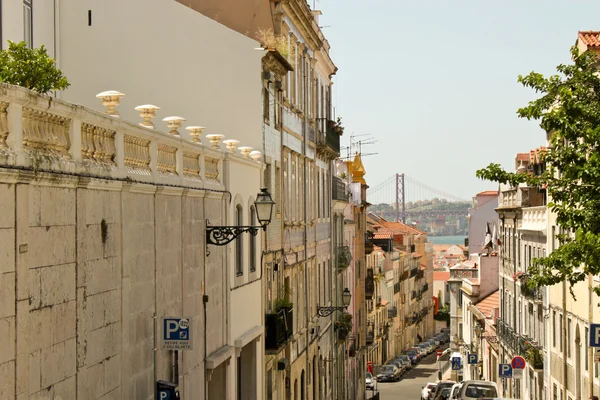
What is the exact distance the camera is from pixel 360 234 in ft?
208

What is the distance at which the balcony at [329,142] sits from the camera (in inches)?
1437

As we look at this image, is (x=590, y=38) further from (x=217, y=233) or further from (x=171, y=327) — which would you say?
(x=171, y=327)

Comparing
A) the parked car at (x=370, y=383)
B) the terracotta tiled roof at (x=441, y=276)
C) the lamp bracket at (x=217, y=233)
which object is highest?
the lamp bracket at (x=217, y=233)

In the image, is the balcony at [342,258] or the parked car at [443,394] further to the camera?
the balcony at [342,258]

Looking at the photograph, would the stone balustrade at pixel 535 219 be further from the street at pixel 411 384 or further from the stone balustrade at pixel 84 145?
the stone balustrade at pixel 84 145

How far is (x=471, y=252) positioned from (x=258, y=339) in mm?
71370

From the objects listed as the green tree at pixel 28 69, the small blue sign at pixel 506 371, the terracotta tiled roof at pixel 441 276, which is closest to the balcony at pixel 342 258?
the small blue sign at pixel 506 371

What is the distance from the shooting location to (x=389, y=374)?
7981cm

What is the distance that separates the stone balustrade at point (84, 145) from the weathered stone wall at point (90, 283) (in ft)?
0.57

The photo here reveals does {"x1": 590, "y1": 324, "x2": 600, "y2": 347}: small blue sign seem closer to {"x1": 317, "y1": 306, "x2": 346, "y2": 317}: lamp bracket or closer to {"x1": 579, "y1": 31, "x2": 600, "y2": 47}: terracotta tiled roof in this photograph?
{"x1": 579, "y1": 31, "x2": 600, "y2": 47}: terracotta tiled roof

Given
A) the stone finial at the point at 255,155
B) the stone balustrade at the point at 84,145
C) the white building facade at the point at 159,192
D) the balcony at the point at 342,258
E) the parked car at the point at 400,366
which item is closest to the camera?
the stone balustrade at the point at 84,145

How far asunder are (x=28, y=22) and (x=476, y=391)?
20965 millimetres

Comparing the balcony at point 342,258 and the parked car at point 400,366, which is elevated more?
the balcony at point 342,258

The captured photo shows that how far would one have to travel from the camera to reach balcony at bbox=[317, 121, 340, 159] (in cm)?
3650
